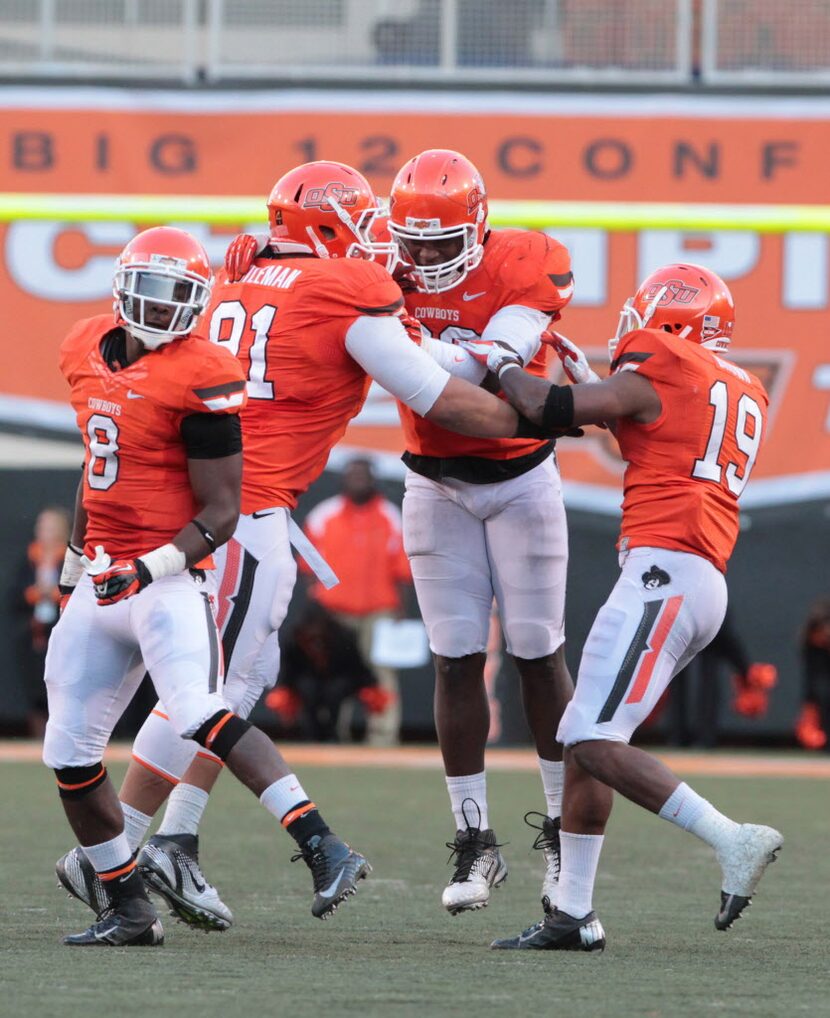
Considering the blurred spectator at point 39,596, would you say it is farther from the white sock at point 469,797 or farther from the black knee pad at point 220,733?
the black knee pad at point 220,733

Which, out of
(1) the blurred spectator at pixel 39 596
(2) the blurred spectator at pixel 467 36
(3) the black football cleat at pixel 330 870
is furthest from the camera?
(2) the blurred spectator at pixel 467 36

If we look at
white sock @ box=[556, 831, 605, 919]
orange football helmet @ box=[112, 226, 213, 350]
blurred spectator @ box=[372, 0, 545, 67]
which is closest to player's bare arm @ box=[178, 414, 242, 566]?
orange football helmet @ box=[112, 226, 213, 350]

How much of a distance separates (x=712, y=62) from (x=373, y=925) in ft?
26.8

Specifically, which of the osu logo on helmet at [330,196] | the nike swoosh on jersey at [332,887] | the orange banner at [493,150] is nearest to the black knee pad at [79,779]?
the nike swoosh on jersey at [332,887]

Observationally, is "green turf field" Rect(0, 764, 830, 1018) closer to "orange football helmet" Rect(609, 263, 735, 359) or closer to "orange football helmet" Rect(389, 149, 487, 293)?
"orange football helmet" Rect(609, 263, 735, 359)

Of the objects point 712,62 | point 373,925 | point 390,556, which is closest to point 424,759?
point 390,556

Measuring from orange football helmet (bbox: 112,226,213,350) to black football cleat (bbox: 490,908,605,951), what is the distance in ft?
5.56

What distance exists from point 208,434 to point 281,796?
871mm

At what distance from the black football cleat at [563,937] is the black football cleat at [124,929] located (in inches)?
33.0

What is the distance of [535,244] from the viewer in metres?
5.14

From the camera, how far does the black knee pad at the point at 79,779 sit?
14.7 ft

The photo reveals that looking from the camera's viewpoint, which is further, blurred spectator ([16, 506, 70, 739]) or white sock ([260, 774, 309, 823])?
blurred spectator ([16, 506, 70, 739])

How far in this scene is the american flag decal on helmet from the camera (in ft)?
14.4

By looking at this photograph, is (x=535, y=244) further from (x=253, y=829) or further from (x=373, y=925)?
(x=253, y=829)
